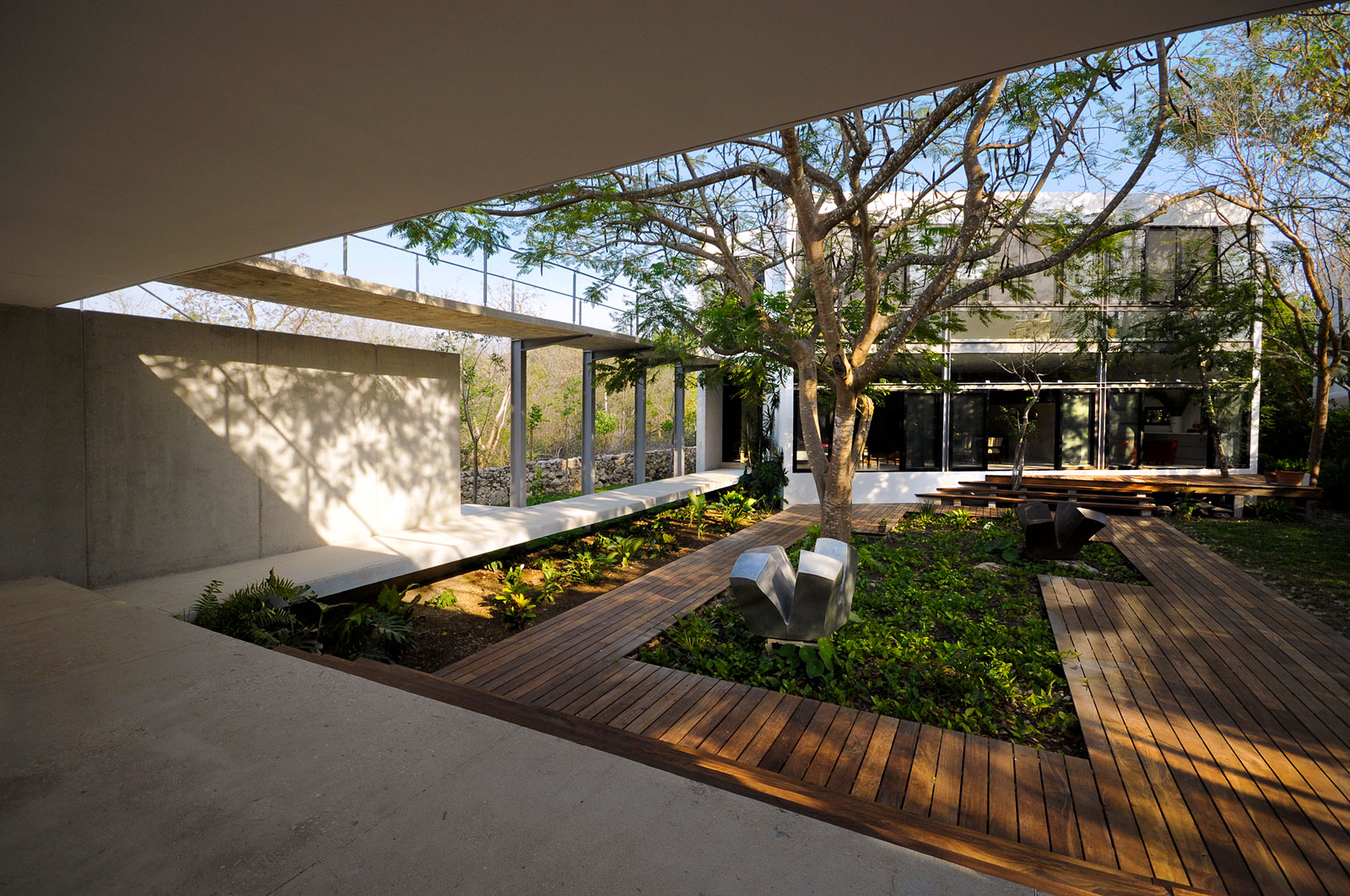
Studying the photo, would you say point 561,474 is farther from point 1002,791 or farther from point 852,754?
point 1002,791

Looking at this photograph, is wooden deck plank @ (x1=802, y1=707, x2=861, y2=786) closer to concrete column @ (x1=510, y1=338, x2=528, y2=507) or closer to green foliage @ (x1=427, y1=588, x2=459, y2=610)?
green foliage @ (x1=427, y1=588, x2=459, y2=610)

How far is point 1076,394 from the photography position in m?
13.2

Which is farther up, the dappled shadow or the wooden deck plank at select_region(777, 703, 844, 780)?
the dappled shadow

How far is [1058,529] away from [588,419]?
7078mm

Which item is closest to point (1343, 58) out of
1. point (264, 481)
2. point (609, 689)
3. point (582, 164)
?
point (582, 164)

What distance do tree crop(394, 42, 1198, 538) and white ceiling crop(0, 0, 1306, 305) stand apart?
7.50ft

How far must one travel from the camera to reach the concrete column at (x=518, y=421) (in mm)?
9289

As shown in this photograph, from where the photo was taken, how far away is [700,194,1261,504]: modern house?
12375 millimetres

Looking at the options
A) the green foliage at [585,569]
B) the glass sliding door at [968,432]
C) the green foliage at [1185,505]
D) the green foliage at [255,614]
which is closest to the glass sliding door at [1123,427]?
the green foliage at [1185,505]

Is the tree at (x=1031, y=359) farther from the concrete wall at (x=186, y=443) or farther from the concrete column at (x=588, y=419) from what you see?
the concrete wall at (x=186, y=443)

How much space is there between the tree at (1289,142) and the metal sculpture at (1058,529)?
3932 millimetres

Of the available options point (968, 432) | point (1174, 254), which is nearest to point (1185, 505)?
point (968, 432)

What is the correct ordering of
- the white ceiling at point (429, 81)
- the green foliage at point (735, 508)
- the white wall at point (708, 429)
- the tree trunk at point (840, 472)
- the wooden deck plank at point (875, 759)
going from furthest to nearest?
1. the white wall at point (708, 429)
2. the green foliage at point (735, 508)
3. the tree trunk at point (840, 472)
4. the wooden deck plank at point (875, 759)
5. the white ceiling at point (429, 81)

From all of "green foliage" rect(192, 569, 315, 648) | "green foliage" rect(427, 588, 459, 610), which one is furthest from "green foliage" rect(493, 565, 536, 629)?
"green foliage" rect(192, 569, 315, 648)
